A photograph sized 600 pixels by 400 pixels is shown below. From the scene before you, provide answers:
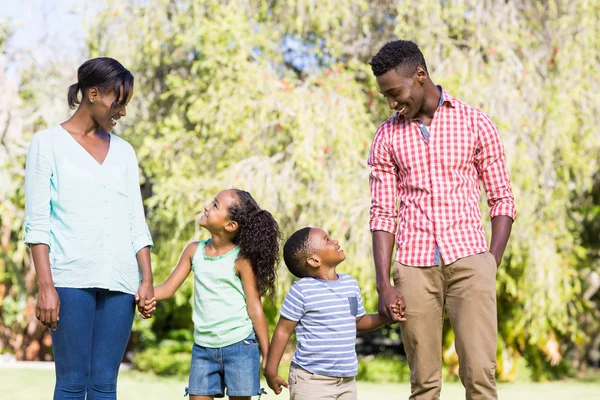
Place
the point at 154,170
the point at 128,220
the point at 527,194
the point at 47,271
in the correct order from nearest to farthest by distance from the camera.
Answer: the point at 47,271 < the point at 128,220 < the point at 527,194 < the point at 154,170

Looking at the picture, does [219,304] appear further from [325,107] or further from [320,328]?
[325,107]

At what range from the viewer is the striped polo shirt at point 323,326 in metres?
3.24

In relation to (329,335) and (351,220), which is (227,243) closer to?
(329,335)

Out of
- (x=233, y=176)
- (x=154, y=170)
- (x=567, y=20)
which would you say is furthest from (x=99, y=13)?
(x=567, y=20)

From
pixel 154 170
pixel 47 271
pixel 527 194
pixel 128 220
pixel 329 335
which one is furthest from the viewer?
pixel 154 170

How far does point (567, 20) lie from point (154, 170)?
178 inches

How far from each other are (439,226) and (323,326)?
610mm

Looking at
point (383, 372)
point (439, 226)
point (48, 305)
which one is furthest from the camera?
point (383, 372)

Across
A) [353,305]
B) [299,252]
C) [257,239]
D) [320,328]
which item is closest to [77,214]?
[257,239]

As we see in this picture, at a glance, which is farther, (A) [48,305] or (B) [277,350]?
(B) [277,350]

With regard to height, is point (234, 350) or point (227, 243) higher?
point (227, 243)

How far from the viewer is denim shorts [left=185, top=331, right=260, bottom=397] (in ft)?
10.8

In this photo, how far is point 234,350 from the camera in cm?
330

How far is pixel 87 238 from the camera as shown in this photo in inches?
114
